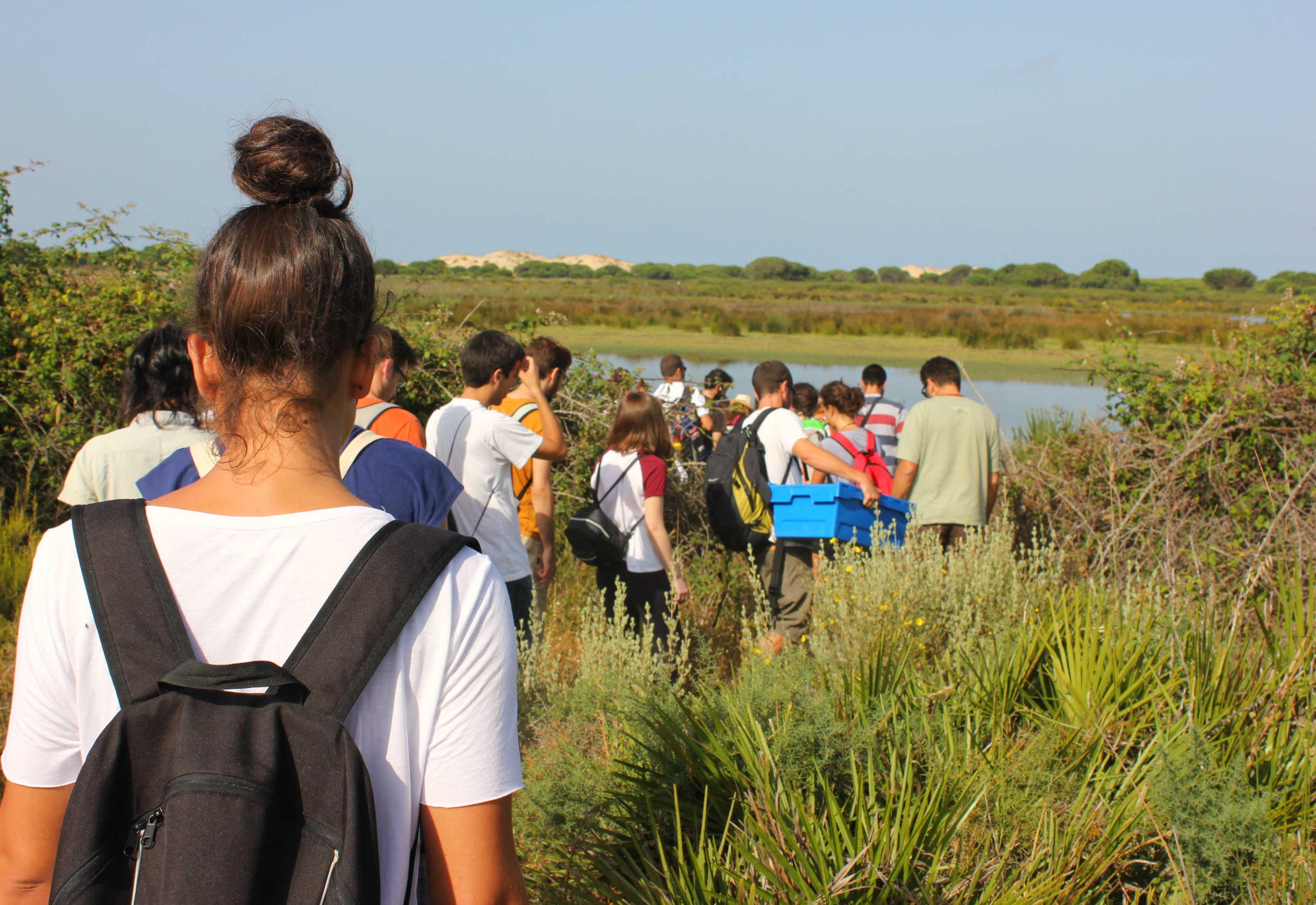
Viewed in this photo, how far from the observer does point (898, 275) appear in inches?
5581

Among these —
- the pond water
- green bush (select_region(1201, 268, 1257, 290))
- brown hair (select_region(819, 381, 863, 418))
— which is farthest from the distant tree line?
brown hair (select_region(819, 381, 863, 418))

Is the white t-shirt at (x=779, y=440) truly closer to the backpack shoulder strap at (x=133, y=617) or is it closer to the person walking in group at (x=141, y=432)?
the person walking in group at (x=141, y=432)

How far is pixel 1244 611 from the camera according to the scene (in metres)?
4.62

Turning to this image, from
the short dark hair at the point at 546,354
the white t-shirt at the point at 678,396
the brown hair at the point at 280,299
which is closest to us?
the brown hair at the point at 280,299

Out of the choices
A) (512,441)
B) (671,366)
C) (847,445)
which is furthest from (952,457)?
(671,366)

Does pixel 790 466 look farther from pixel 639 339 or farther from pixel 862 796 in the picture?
pixel 639 339

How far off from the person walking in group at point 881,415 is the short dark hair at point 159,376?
5496 millimetres

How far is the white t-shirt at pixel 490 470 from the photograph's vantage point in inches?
157

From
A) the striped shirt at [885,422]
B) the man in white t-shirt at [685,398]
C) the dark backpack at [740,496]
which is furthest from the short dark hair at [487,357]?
the striped shirt at [885,422]

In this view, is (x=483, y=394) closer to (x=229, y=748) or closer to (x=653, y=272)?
(x=229, y=748)

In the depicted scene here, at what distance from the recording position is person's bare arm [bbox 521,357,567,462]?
170 inches

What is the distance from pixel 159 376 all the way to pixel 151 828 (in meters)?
2.48

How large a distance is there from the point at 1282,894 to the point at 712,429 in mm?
6985

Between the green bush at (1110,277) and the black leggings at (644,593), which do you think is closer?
the black leggings at (644,593)
